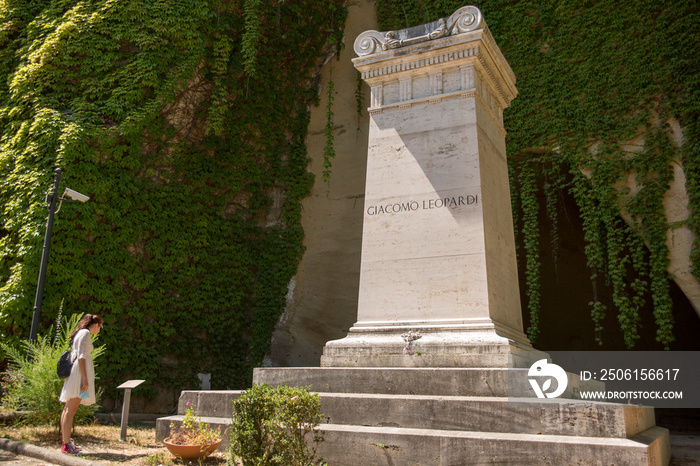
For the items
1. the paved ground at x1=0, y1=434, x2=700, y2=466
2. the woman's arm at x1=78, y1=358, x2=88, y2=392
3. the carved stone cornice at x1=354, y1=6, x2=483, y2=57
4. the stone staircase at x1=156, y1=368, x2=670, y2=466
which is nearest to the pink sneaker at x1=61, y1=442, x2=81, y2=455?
the paved ground at x1=0, y1=434, x2=700, y2=466

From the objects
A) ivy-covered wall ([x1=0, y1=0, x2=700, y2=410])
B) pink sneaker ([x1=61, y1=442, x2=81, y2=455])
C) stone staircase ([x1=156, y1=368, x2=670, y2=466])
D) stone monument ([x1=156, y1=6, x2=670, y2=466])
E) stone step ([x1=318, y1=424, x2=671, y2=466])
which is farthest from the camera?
ivy-covered wall ([x1=0, y1=0, x2=700, y2=410])

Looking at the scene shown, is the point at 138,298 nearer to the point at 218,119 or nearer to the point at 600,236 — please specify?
the point at 218,119

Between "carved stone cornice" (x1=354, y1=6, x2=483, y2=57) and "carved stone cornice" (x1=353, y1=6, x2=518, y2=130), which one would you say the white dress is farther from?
"carved stone cornice" (x1=354, y1=6, x2=483, y2=57)

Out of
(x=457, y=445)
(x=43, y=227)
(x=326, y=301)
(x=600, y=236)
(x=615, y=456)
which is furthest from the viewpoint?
(x=326, y=301)

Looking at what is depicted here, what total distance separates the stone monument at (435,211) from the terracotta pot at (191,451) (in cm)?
164

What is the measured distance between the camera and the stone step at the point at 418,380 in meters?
4.87

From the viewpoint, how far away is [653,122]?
1045 centimetres

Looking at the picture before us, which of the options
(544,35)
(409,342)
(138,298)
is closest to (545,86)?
(544,35)

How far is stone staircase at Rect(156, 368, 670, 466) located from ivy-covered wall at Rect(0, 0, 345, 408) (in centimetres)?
522

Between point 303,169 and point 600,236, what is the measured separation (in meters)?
6.81

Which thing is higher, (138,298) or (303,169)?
(303,169)

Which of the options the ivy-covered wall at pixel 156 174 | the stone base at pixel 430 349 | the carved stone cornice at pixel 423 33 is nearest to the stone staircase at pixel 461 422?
the stone base at pixel 430 349

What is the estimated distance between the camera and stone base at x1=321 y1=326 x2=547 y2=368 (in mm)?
5363
